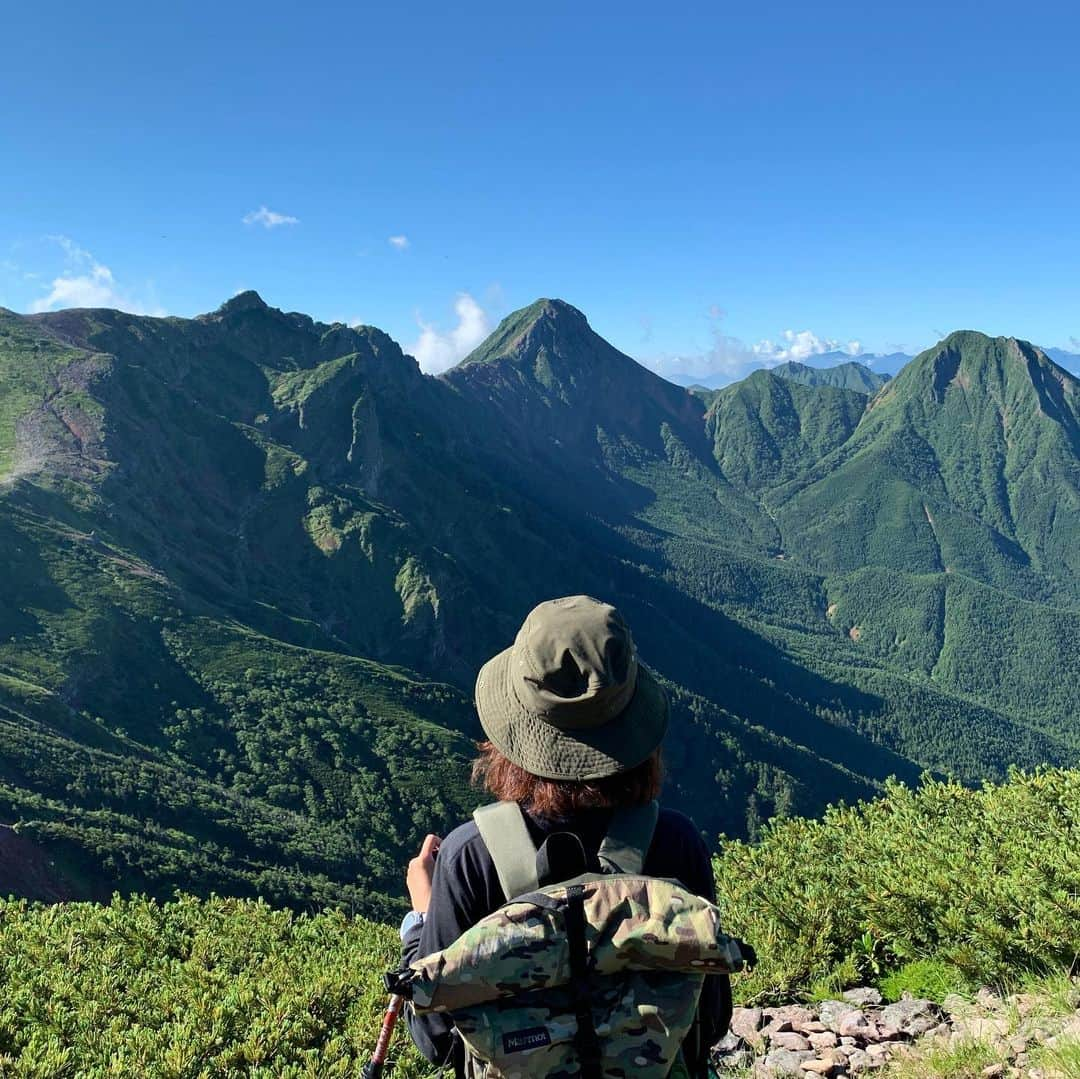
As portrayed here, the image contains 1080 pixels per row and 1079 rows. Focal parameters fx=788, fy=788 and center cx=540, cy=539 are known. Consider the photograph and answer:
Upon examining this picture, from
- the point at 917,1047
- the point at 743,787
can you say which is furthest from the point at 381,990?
the point at 743,787

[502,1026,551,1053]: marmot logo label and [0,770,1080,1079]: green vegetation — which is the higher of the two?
[502,1026,551,1053]: marmot logo label

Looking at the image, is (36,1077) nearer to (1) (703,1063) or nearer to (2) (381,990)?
(2) (381,990)

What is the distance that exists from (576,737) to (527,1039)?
157cm

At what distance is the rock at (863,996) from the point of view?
11.5m

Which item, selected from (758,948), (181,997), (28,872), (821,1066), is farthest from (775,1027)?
(28,872)

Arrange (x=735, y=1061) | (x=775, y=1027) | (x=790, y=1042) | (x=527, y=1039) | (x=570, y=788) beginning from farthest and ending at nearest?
1. (x=775, y=1027)
2. (x=790, y=1042)
3. (x=735, y=1061)
4. (x=570, y=788)
5. (x=527, y=1039)

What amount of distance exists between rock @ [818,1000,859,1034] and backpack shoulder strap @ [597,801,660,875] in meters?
8.19

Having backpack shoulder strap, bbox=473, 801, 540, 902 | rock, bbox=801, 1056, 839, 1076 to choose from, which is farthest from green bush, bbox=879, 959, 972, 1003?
backpack shoulder strap, bbox=473, 801, 540, 902

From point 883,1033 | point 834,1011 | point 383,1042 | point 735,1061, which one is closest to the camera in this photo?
point 383,1042

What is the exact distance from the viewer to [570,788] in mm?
4684

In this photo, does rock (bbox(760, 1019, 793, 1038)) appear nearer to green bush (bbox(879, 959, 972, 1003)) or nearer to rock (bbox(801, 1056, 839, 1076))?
rock (bbox(801, 1056, 839, 1076))

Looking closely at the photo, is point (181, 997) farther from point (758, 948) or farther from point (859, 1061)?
point (859, 1061)

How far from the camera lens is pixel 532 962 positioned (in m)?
4.06

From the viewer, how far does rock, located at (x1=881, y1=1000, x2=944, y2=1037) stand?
33.2ft
